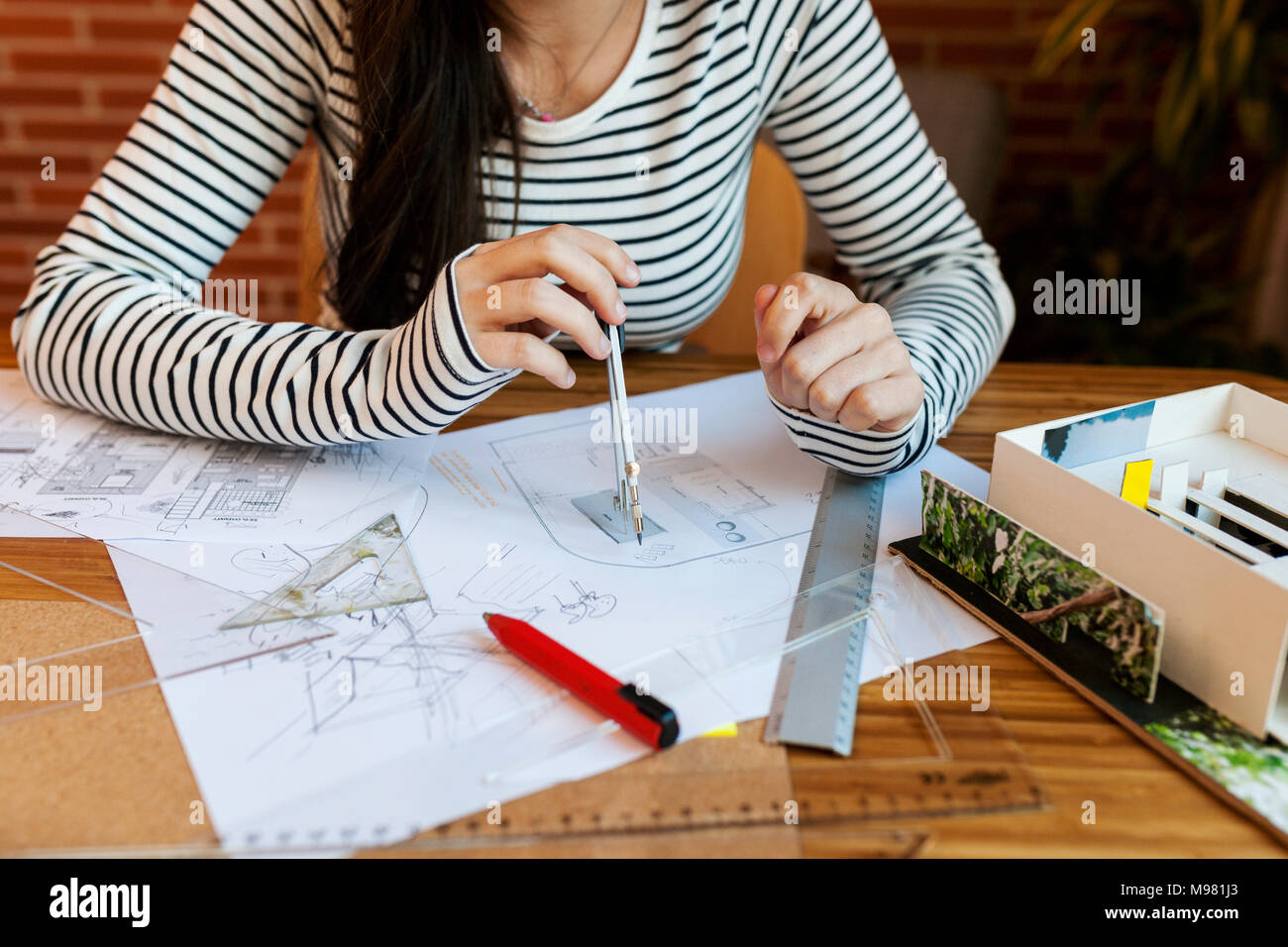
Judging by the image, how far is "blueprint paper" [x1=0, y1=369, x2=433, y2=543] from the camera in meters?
0.64

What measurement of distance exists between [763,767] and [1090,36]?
1996mm

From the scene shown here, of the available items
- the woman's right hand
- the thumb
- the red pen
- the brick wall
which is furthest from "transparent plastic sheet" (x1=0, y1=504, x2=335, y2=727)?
the brick wall

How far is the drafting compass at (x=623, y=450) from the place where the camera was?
61 cm

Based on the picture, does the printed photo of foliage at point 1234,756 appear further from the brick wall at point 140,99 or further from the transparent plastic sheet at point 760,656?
the brick wall at point 140,99

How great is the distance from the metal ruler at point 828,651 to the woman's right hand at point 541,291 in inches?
7.6

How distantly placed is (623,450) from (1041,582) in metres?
0.26

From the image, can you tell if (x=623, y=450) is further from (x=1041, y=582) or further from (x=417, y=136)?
(x=417, y=136)

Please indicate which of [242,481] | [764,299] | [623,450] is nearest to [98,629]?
[242,481]

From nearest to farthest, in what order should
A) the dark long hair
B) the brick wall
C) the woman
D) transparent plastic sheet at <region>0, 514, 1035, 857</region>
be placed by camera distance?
1. transparent plastic sheet at <region>0, 514, 1035, 857</region>
2. the woman
3. the dark long hair
4. the brick wall

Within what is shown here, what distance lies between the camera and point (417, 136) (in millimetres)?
818

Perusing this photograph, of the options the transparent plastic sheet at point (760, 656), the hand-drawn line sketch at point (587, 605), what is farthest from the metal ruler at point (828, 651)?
the hand-drawn line sketch at point (587, 605)

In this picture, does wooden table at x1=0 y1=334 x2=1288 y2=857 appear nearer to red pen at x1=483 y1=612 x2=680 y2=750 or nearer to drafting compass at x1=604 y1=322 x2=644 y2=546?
red pen at x1=483 y1=612 x2=680 y2=750

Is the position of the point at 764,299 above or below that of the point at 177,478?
above

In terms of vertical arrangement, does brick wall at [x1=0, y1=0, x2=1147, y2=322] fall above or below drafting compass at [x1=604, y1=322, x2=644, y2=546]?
above
